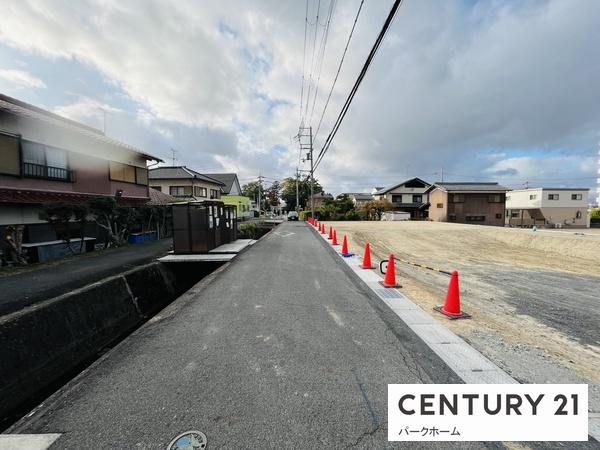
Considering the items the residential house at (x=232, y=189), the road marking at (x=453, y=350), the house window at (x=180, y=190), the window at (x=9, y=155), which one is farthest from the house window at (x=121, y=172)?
the residential house at (x=232, y=189)

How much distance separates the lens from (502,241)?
19.1m

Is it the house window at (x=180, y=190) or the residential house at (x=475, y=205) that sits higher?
the house window at (x=180, y=190)

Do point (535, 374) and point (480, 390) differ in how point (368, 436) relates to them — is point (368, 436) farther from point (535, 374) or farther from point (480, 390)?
point (535, 374)

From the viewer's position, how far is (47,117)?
42.3 feet

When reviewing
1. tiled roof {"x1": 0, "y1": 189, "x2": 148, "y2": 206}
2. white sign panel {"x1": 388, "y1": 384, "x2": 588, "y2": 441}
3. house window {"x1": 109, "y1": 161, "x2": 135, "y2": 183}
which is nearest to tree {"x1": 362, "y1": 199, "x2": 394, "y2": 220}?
house window {"x1": 109, "y1": 161, "x2": 135, "y2": 183}

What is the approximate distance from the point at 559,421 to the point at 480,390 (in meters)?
0.56

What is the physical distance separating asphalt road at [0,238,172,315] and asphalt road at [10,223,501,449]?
3.56 metres

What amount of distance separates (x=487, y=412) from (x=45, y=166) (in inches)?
641

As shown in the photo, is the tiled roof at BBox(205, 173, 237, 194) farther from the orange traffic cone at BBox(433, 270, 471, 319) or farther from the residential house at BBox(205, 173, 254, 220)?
the orange traffic cone at BBox(433, 270, 471, 319)

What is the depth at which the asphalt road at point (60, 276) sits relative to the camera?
5695mm

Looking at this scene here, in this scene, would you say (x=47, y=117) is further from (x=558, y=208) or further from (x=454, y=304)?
(x=558, y=208)

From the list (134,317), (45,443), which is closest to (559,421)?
(45,443)

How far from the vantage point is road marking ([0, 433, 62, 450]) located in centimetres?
198

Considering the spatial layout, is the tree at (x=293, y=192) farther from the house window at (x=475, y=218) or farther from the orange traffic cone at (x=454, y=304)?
the orange traffic cone at (x=454, y=304)
